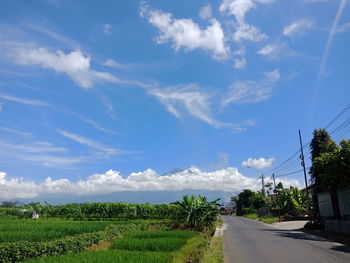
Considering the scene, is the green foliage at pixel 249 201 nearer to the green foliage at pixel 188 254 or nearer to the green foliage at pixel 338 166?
the green foliage at pixel 338 166

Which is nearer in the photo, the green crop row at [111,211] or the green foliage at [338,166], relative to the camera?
the green foliage at [338,166]

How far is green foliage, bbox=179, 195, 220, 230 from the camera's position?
2117 cm

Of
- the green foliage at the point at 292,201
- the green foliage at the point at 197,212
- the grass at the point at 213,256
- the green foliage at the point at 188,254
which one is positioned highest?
the green foliage at the point at 292,201

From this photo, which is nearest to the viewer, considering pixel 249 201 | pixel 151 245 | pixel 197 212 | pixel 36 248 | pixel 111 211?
pixel 36 248

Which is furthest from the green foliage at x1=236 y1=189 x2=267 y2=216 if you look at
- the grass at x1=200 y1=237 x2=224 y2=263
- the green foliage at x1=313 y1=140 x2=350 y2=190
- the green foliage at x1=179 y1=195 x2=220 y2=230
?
the grass at x1=200 y1=237 x2=224 y2=263

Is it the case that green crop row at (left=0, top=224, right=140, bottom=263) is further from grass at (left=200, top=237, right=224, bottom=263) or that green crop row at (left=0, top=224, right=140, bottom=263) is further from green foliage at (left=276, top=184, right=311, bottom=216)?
green foliage at (left=276, top=184, right=311, bottom=216)

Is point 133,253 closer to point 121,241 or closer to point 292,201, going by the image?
point 121,241

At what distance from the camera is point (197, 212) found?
21.4 m

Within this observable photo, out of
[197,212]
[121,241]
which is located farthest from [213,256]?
[197,212]

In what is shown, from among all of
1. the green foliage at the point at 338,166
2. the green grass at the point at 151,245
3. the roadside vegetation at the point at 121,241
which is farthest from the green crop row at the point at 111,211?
the green grass at the point at 151,245

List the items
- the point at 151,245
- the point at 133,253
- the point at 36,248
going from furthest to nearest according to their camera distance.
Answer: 1. the point at 151,245
2. the point at 36,248
3. the point at 133,253

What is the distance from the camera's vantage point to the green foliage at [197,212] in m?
21.2

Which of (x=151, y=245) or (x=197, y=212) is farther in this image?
(x=197, y=212)

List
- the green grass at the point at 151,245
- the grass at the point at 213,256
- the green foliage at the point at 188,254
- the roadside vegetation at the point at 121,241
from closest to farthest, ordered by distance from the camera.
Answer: the green foliage at the point at 188,254 < the roadside vegetation at the point at 121,241 < the grass at the point at 213,256 < the green grass at the point at 151,245
